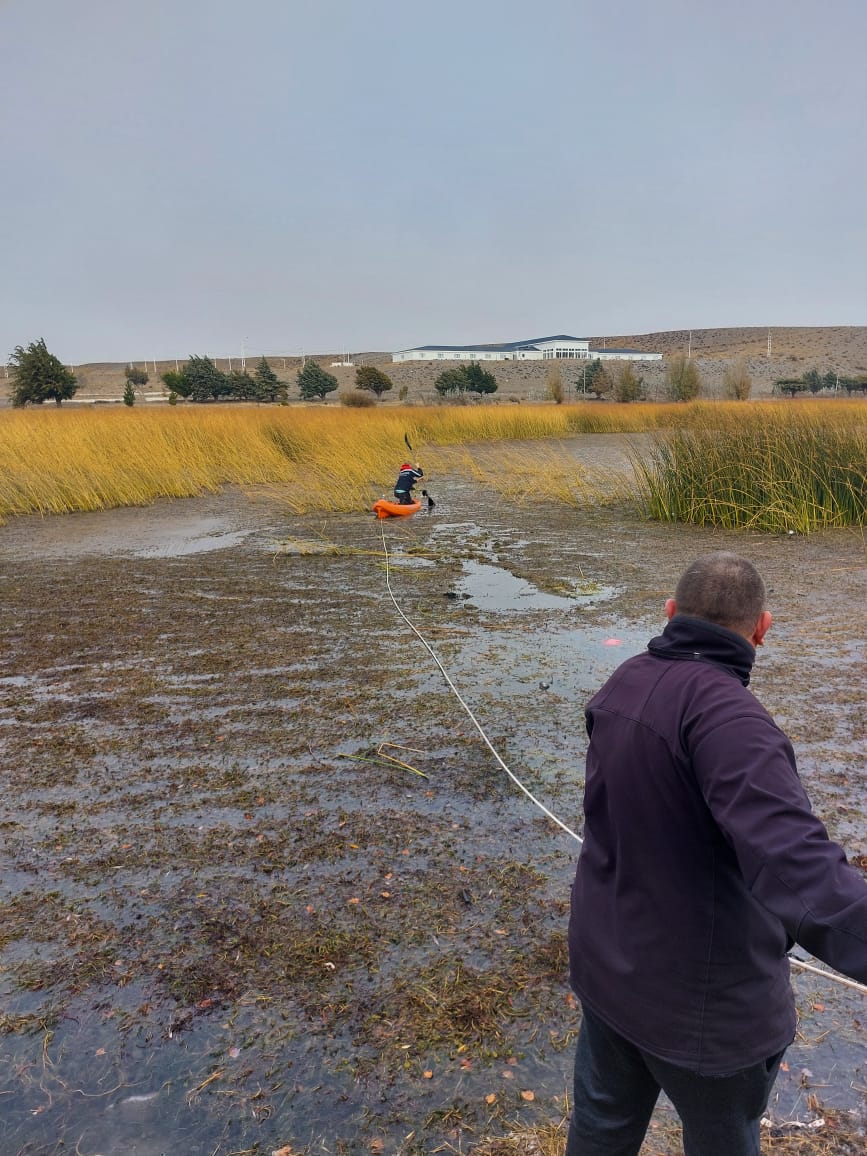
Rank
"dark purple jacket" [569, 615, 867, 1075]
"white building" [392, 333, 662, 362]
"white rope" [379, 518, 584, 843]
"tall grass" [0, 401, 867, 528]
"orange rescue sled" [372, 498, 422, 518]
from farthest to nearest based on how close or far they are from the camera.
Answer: "white building" [392, 333, 662, 362] < "orange rescue sled" [372, 498, 422, 518] < "tall grass" [0, 401, 867, 528] < "white rope" [379, 518, 584, 843] < "dark purple jacket" [569, 615, 867, 1075]

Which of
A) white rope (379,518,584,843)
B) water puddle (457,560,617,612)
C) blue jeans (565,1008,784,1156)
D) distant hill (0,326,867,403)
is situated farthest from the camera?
distant hill (0,326,867,403)

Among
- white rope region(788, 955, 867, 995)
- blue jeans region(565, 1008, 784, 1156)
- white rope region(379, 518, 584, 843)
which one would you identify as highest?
blue jeans region(565, 1008, 784, 1156)

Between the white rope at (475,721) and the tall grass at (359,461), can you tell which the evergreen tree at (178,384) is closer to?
the tall grass at (359,461)

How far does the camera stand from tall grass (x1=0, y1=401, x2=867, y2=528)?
33.8 feet

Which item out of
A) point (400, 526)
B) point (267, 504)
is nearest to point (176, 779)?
point (400, 526)

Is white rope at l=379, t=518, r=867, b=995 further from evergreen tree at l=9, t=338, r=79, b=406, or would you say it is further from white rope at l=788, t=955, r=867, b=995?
evergreen tree at l=9, t=338, r=79, b=406

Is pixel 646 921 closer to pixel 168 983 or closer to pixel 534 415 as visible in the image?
pixel 168 983

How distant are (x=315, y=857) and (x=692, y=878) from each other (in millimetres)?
2018

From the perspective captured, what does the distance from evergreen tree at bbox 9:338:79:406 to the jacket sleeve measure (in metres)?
37.4

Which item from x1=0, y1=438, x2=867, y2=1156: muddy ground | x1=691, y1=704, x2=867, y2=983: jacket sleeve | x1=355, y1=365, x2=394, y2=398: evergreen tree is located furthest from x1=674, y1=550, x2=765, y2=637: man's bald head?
x1=355, y1=365, x2=394, y2=398: evergreen tree

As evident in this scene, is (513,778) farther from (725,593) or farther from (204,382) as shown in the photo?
(204,382)

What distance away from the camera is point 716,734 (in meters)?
1.23

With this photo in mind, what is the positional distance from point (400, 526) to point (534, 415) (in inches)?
595

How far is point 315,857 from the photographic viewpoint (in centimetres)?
304
